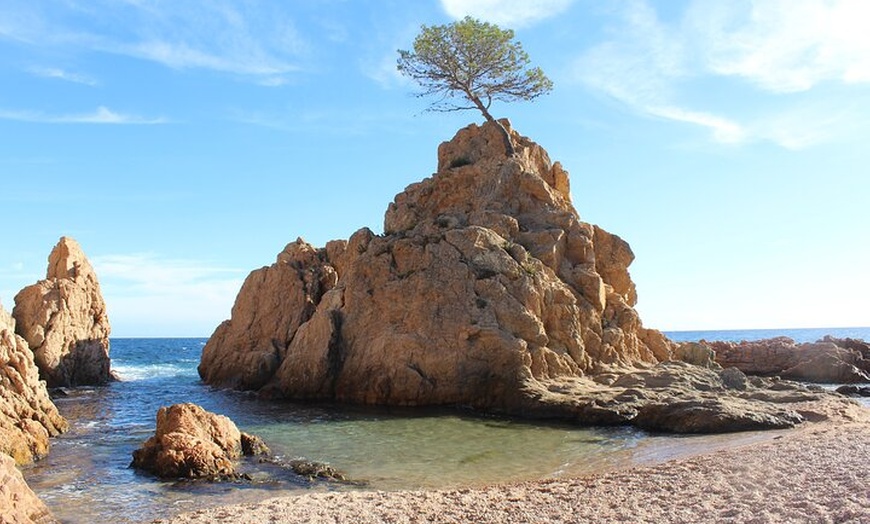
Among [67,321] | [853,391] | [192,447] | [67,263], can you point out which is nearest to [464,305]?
[192,447]

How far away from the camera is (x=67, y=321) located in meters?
40.6

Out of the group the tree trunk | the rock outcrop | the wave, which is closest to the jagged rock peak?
the wave

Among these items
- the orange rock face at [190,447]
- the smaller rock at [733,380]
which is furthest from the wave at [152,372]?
the smaller rock at [733,380]

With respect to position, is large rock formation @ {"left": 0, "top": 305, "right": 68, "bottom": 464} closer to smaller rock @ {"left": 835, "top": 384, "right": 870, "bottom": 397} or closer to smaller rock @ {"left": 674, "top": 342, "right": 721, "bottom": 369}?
smaller rock @ {"left": 674, "top": 342, "right": 721, "bottom": 369}

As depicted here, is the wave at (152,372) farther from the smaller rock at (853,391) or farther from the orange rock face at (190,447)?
the smaller rock at (853,391)

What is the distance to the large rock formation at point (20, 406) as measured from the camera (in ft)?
55.1

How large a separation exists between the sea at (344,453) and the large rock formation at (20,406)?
56cm

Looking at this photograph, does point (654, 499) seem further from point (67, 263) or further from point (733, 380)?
point (67, 263)

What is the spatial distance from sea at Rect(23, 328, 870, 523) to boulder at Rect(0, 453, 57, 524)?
70cm

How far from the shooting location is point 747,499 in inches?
438

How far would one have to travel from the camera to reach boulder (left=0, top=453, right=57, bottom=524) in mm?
10719

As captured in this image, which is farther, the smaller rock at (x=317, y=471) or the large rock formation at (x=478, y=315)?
the large rock formation at (x=478, y=315)

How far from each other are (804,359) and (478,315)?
33.9 m

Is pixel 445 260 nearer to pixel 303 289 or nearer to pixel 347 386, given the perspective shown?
pixel 347 386
